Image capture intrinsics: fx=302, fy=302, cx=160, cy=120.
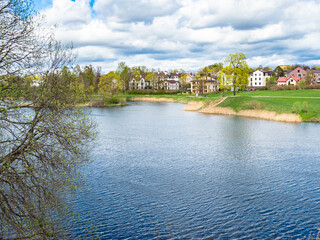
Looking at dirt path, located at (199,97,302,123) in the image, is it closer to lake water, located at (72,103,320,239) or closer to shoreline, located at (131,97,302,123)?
shoreline, located at (131,97,302,123)

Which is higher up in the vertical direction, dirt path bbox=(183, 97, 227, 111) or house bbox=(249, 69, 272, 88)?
house bbox=(249, 69, 272, 88)

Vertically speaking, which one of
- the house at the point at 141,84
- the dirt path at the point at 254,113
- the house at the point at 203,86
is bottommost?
the dirt path at the point at 254,113

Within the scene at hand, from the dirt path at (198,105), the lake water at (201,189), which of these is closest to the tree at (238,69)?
the dirt path at (198,105)

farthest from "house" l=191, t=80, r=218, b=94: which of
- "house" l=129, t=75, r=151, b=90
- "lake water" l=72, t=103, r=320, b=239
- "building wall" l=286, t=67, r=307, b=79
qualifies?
"lake water" l=72, t=103, r=320, b=239

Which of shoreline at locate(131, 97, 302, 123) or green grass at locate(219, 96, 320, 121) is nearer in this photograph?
shoreline at locate(131, 97, 302, 123)

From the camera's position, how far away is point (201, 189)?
20938 mm

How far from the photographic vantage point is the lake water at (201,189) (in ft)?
52.0

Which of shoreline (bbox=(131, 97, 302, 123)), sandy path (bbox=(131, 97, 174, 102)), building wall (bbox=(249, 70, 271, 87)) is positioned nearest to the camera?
shoreline (bbox=(131, 97, 302, 123))

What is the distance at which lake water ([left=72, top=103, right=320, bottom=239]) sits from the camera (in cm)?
1584

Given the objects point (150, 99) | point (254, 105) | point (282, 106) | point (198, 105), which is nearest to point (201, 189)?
point (282, 106)

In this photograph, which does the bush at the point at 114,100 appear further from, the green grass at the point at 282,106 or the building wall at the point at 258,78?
the building wall at the point at 258,78

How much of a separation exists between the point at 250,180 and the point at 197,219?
797cm

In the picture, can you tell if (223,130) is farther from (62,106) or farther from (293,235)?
(62,106)

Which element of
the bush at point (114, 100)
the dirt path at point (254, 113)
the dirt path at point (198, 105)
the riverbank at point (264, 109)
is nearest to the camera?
the dirt path at point (254, 113)
